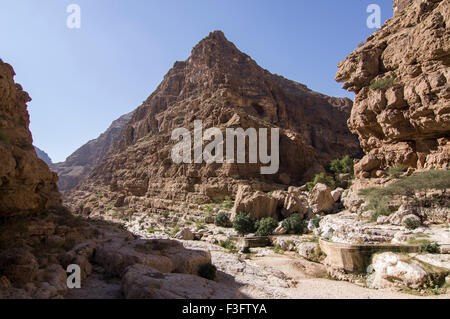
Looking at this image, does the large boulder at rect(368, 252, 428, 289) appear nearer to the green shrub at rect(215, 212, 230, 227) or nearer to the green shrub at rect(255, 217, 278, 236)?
the green shrub at rect(255, 217, 278, 236)

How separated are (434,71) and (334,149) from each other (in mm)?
43852

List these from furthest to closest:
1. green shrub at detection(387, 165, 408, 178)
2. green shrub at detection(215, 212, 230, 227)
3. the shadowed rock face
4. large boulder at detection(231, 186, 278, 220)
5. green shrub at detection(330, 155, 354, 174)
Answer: green shrub at detection(330, 155, 354, 174), the shadowed rock face, green shrub at detection(215, 212, 230, 227), large boulder at detection(231, 186, 278, 220), green shrub at detection(387, 165, 408, 178)

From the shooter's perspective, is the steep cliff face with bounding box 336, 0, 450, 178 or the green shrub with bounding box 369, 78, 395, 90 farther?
the green shrub with bounding box 369, 78, 395, 90

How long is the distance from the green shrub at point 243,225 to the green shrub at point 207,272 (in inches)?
442

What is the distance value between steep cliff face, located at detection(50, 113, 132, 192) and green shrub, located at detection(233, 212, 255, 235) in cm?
8877

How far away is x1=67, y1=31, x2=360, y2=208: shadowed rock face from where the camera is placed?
1459 inches

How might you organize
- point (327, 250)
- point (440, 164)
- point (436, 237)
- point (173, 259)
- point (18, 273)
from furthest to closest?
point (440, 164) < point (327, 250) < point (436, 237) < point (173, 259) < point (18, 273)

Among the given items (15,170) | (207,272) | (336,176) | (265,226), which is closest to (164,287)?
(207,272)

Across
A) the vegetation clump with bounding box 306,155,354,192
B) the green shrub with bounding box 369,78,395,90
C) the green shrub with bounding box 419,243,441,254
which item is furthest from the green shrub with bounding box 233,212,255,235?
the green shrub with bounding box 369,78,395,90

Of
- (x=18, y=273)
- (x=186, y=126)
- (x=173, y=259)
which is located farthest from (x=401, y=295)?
(x=186, y=126)

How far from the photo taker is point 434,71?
19.9 metres

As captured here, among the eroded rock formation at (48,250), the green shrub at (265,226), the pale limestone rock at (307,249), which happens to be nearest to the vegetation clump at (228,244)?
the green shrub at (265,226)

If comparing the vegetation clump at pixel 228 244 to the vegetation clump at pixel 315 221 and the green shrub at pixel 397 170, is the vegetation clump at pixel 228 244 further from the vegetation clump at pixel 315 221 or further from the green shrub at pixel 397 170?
the green shrub at pixel 397 170
